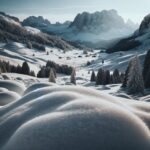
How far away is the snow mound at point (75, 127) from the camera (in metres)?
16.8

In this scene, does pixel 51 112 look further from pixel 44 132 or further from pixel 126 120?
pixel 126 120

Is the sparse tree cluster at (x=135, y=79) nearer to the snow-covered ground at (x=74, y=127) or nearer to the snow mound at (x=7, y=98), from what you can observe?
the snow mound at (x=7, y=98)

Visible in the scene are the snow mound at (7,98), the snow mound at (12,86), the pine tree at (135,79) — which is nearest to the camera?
the snow mound at (7,98)

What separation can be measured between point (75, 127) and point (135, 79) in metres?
73.3

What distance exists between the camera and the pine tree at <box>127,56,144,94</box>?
87069mm

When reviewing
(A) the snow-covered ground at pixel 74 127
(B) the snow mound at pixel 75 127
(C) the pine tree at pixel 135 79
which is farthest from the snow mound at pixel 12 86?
(B) the snow mound at pixel 75 127

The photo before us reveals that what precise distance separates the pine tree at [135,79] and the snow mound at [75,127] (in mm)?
67062

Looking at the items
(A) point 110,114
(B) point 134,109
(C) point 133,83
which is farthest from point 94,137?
(C) point 133,83

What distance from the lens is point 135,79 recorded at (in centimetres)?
8906

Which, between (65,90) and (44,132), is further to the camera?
(65,90)

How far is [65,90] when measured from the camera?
76.6ft

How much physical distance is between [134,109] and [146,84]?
78608 millimetres

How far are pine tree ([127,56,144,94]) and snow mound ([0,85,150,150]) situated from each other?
67062mm

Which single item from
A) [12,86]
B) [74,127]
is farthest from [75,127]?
[12,86]
